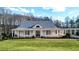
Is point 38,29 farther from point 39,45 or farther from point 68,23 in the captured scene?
point 68,23

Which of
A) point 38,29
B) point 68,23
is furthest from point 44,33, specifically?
point 68,23

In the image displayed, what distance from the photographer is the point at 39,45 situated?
8.48m

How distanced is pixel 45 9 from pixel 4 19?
533 millimetres

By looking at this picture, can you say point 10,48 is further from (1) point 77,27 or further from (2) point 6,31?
(1) point 77,27

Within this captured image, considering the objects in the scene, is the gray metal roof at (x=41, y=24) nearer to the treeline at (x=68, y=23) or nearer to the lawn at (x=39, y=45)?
the treeline at (x=68, y=23)

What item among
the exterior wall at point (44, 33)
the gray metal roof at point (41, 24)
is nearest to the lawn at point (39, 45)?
the exterior wall at point (44, 33)

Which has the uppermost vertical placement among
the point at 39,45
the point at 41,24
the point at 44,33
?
the point at 41,24

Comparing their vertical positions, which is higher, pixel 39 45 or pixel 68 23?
pixel 68 23

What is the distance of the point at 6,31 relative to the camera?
851cm

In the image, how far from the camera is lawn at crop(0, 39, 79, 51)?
8461 millimetres

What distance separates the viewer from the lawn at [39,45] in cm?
846

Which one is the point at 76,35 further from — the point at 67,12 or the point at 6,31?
the point at 6,31
